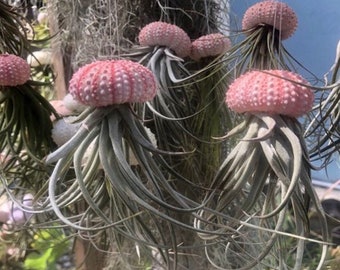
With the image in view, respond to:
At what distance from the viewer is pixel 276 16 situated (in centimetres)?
48

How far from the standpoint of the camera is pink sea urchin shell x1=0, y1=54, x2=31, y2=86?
1.80ft

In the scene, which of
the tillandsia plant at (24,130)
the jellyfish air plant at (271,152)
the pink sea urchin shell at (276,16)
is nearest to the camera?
the jellyfish air plant at (271,152)

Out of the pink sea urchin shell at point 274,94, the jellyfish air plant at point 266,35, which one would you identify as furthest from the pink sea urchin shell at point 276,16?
the pink sea urchin shell at point 274,94

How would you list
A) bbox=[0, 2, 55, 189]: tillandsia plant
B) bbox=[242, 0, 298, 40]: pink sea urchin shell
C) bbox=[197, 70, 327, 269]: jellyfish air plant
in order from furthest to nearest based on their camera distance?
bbox=[0, 2, 55, 189]: tillandsia plant, bbox=[242, 0, 298, 40]: pink sea urchin shell, bbox=[197, 70, 327, 269]: jellyfish air plant

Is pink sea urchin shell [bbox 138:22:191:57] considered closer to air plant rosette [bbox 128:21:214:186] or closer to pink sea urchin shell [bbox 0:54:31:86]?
air plant rosette [bbox 128:21:214:186]

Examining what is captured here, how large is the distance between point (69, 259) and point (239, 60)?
2.41 ft

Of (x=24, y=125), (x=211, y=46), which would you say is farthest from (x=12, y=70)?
(x=211, y=46)

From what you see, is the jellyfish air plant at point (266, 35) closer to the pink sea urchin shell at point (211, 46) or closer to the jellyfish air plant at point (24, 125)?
the pink sea urchin shell at point (211, 46)

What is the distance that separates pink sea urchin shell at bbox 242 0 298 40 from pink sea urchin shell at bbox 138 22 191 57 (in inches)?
3.7

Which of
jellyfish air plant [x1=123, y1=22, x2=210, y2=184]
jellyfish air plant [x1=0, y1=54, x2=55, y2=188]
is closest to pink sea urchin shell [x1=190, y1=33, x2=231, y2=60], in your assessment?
jellyfish air plant [x1=123, y1=22, x2=210, y2=184]

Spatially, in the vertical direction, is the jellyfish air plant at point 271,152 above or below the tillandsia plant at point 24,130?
above

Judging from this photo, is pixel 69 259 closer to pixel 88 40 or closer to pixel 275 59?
pixel 88 40

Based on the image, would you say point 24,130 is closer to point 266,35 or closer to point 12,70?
point 12,70

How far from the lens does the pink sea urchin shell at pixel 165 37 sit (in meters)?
0.56
